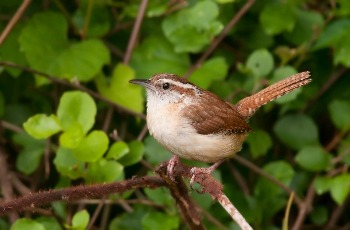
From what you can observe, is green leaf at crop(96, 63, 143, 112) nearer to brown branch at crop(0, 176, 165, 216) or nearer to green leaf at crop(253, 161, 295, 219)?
green leaf at crop(253, 161, 295, 219)

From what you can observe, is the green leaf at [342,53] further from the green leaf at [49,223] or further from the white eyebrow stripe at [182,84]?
the green leaf at [49,223]

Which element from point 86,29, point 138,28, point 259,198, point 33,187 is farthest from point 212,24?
point 33,187

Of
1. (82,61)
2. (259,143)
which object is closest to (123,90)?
(82,61)

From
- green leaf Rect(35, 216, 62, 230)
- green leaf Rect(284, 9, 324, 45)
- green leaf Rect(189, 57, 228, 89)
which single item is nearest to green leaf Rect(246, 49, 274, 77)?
green leaf Rect(189, 57, 228, 89)

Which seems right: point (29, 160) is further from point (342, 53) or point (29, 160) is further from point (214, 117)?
point (342, 53)

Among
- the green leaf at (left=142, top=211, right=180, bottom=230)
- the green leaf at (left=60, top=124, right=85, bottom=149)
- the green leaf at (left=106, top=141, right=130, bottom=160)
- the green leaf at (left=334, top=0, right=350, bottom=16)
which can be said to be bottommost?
the green leaf at (left=142, top=211, right=180, bottom=230)

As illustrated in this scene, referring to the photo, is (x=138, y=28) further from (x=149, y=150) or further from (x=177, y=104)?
(x=177, y=104)

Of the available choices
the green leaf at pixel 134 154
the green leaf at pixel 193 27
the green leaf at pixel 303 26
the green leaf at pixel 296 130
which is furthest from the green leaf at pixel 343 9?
the green leaf at pixel 134 154
